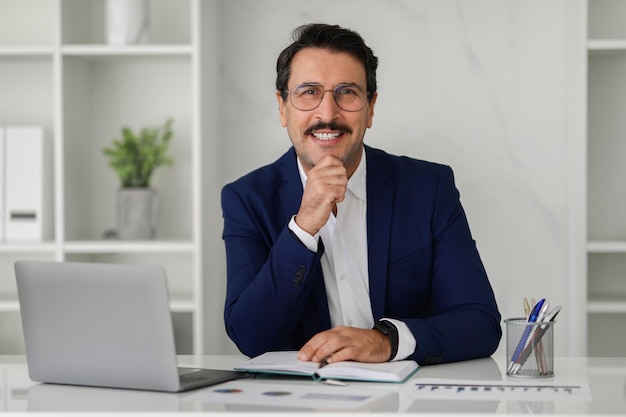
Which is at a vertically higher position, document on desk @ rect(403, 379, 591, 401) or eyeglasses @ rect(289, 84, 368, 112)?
eyeglasses @ rect(289, 84, 368, 112)

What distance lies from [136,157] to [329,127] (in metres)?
1.21

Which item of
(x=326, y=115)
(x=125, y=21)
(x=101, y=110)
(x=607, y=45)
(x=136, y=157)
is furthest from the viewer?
(x=101, y=110)

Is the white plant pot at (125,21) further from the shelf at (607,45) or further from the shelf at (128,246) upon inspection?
the shelf at (607,45)

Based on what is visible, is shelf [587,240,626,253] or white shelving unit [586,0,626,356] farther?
white shelving unit [586,0,626,356]

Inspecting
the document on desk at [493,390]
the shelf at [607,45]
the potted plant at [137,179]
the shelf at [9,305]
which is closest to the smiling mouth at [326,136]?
the document on desk at [493,390]

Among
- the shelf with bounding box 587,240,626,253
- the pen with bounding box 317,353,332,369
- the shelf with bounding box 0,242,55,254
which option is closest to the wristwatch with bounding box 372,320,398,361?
the pen with bounding box 317,353,332,369

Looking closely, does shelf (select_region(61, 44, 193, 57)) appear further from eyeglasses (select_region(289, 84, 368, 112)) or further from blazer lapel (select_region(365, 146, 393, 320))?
blazer lapel (select_region(365, 146, 393, 320))

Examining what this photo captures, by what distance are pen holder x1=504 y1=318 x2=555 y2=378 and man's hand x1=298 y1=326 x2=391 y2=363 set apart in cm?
27

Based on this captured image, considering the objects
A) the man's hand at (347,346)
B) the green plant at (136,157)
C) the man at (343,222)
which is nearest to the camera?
the man's hand at (347,346)

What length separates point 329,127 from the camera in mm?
2381

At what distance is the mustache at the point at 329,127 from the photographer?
238cm

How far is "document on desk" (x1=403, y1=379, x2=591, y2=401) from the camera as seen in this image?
1562 mm

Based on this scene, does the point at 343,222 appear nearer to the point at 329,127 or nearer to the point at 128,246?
the point at 329,127

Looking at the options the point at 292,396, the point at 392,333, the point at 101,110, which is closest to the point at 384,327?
the point at 392,333
